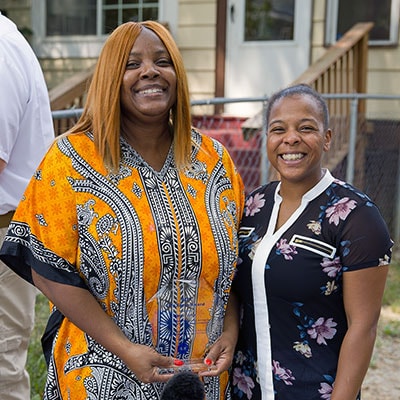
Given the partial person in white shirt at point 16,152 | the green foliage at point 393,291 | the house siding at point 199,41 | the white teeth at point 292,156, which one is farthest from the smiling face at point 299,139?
the house siding at point 199,41

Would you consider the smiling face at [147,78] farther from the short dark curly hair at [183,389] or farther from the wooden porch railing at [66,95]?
the wooden porch railing at [66,95]

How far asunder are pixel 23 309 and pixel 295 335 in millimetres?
1418

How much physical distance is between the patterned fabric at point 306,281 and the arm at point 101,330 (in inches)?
13.8

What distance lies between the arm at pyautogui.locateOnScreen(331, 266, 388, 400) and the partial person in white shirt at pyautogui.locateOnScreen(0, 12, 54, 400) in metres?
1.45

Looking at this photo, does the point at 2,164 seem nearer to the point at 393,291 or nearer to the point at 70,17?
the point at 393,291

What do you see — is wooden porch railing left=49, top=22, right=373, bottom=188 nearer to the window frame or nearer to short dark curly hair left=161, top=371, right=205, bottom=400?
the window frame

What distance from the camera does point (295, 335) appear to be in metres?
2.15

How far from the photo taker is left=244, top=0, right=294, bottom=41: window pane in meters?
8.13

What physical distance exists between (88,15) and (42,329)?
18.2 feet

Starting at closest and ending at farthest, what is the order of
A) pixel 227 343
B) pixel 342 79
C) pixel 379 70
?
pixel 227 343
pixel 342 79
pixel 379 70

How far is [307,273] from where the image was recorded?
6.82ft

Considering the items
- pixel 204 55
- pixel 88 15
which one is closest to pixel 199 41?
pixel 204 55

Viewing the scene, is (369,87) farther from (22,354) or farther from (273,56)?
(22,354)

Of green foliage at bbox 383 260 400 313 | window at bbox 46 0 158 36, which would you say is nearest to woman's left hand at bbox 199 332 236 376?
green foliage at bbox 383 260 400 313
